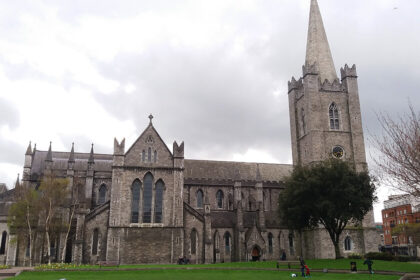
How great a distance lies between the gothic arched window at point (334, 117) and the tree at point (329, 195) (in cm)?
1362

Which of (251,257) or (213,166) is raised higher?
(213,166)

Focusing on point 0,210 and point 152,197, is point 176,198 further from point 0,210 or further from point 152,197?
point 0,210

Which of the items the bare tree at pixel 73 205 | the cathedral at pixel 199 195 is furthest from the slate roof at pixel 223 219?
the bare tree at pixel 73 205

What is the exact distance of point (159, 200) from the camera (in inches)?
1838

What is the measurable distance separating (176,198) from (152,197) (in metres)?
2.85

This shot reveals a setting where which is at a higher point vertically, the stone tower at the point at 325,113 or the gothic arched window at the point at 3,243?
the stone tower at the point at 325,113

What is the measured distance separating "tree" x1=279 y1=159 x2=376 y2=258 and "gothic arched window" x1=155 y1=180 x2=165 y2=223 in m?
14.7

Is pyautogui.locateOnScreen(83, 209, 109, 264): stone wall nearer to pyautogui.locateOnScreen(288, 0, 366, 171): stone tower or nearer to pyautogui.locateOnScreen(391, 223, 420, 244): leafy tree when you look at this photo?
pyautogui.locateOnScreen(288, 0, 366, 171): stone tower

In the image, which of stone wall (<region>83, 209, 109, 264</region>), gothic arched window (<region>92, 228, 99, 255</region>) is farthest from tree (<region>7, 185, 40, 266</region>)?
gothic arched window (<region>92, 228, 99, 255</region>)

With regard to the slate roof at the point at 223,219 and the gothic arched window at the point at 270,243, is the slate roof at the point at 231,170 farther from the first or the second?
the gothic arched window at the point at 270,243

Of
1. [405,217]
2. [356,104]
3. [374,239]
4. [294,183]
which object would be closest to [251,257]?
[294,183]

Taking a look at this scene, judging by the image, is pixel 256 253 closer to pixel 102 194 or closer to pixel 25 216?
pixel 102 194

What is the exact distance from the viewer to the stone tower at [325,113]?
55.3 metres

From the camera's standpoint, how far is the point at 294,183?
44.0 m
